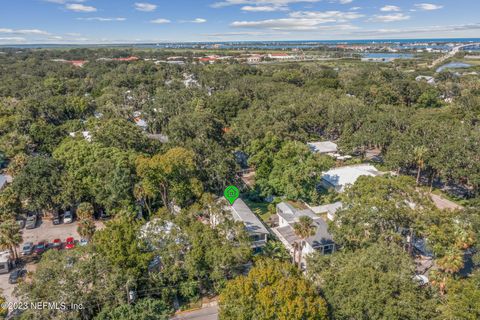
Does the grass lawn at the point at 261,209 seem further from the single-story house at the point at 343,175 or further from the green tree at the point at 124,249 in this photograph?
the green tree at the point at 124,249

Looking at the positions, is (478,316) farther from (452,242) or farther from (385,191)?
(385,191)

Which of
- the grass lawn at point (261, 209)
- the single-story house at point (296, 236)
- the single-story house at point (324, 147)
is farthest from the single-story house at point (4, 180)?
the single-story house at point (324, 147)

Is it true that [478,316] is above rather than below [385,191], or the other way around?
below

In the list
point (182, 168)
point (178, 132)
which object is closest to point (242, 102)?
point (178, 132)

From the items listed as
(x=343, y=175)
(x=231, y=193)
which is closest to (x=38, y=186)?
(x=231, y=193)

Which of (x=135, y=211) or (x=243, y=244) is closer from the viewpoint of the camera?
(x=243, y=244)

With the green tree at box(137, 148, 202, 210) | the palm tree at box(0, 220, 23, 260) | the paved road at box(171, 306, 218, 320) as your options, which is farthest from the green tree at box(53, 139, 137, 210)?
the paved road at box(171, 306, 218, 320)

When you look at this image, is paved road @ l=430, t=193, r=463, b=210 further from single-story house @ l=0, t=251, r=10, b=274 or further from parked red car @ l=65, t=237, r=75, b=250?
single-story house @ l=0, t=251, r=10, b=274
